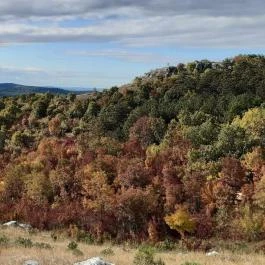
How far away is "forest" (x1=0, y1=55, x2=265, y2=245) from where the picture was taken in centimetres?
6631

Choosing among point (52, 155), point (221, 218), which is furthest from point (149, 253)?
point (52, 155)

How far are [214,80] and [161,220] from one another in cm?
5812

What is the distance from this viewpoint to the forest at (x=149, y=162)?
66312mm

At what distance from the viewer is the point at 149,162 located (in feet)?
279

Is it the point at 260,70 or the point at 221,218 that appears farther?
the point at 260,70

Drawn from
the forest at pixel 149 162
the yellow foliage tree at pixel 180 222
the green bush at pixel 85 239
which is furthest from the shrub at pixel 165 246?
the yellow foliage tree at pixel 180 222

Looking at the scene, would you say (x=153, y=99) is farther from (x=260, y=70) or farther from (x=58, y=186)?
(x=58, y=186)

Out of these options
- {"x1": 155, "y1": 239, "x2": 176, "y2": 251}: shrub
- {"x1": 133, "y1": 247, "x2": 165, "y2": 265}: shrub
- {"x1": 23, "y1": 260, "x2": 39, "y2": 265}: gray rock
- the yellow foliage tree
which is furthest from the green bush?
{"x1": 133, "y1": 247, "x2": 165, "y2": 265}: shrub

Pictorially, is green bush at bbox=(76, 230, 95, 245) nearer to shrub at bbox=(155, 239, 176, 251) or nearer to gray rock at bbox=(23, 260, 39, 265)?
shrub at bbox=(155, 239, 176, 251)

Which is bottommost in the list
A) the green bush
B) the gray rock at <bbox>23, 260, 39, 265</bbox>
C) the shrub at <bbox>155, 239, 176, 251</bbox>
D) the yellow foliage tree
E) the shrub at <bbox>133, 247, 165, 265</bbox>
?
the yellow foliage tree

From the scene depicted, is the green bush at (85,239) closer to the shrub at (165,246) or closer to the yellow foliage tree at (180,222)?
the shrub at (165,246)

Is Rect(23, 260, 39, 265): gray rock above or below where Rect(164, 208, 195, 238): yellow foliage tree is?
above

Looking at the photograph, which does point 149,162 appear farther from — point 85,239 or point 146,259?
point 146,259

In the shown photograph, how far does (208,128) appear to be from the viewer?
87875mm
